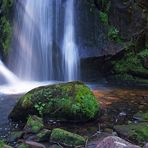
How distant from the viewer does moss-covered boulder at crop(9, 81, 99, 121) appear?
7.86m

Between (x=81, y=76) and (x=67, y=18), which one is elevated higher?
(x=67, y=18)

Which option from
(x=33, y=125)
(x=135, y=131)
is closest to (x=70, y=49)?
(x=33, y=125)

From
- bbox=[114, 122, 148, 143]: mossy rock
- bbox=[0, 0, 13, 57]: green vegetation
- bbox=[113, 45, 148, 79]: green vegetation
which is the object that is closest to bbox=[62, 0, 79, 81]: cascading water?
bbox=[113, 45, 148, 79]: green vegetation

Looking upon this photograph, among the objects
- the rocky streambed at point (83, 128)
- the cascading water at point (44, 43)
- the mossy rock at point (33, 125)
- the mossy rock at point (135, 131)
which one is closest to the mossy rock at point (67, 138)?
the rocky streambed at point (83, 128)

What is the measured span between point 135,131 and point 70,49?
7.14 metres

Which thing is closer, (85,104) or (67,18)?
(85,104)

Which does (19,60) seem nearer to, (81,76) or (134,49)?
(81,76)

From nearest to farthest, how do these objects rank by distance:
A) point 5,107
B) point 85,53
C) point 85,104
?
point 85,104 < point 5,107 < point 85,53

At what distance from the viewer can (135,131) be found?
23.3 ft

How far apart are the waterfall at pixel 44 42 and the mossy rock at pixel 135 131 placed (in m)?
6.15

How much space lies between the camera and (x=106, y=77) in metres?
13.9

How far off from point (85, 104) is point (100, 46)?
598cm

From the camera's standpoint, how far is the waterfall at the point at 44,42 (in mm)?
13594

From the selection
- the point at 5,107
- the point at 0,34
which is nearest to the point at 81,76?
the point at 0,34
